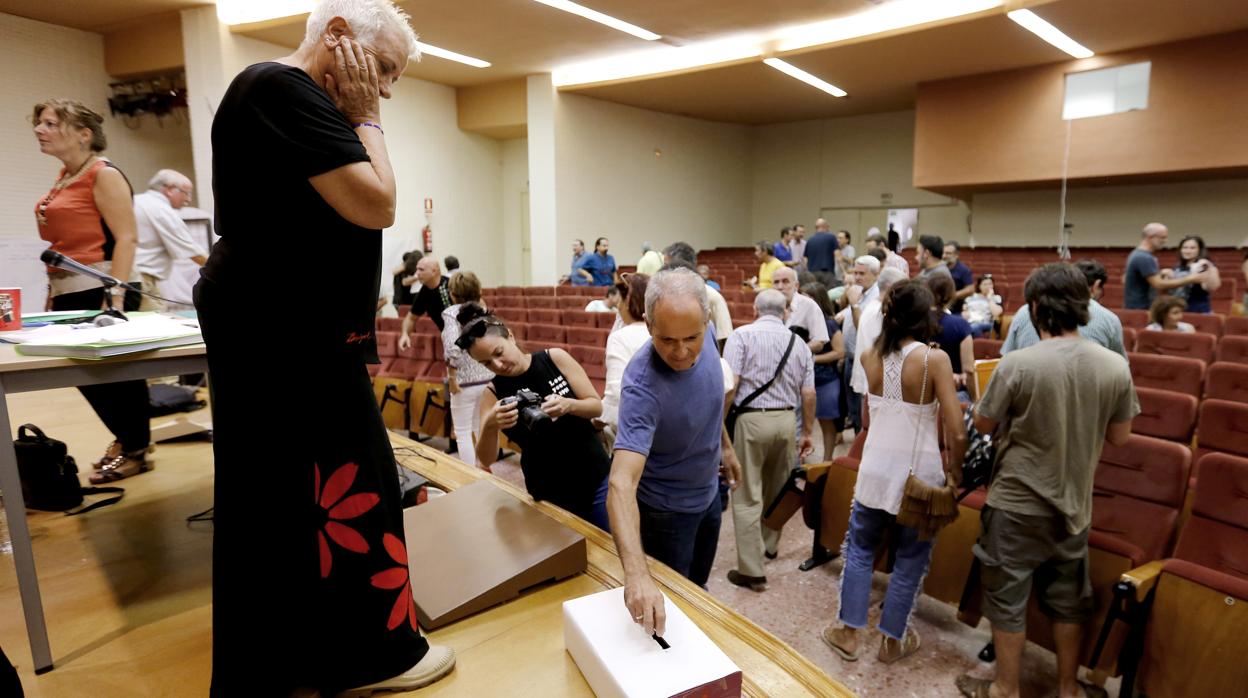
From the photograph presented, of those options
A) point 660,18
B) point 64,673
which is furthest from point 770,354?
point 660,18

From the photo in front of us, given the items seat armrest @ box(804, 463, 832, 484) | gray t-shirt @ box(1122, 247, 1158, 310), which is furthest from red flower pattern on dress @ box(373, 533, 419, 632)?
gray t-shirt @ box(1122, 247, 1158, 310)

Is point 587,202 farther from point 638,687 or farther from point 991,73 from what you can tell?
point 638,687

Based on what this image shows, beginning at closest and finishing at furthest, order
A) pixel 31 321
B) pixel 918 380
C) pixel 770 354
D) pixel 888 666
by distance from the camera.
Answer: pixel 31 321 → pixel 918 380 → pixel 888 666 → pixel 770 354

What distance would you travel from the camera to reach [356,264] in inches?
41.4

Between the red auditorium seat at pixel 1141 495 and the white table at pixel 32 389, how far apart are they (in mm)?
3082

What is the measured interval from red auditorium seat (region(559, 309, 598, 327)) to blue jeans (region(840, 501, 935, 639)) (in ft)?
14.5

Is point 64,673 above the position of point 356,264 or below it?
below

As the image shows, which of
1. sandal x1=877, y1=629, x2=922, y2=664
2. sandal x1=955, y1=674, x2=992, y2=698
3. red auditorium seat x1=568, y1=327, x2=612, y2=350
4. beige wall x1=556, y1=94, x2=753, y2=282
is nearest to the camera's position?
sandal x1=955, y1=674, x2=992, y2=698

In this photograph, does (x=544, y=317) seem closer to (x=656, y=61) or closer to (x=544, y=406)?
(x=544, y=406)

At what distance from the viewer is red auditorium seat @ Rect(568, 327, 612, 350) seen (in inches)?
232

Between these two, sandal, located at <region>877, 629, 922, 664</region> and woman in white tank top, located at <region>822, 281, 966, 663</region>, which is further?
sandal, located at <region>877, 629, 922, 664</region>

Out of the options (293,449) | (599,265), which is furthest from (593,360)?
(599,265)

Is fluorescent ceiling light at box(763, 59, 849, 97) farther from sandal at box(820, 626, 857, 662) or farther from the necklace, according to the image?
the necklace

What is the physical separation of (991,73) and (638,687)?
13589 millimetres
